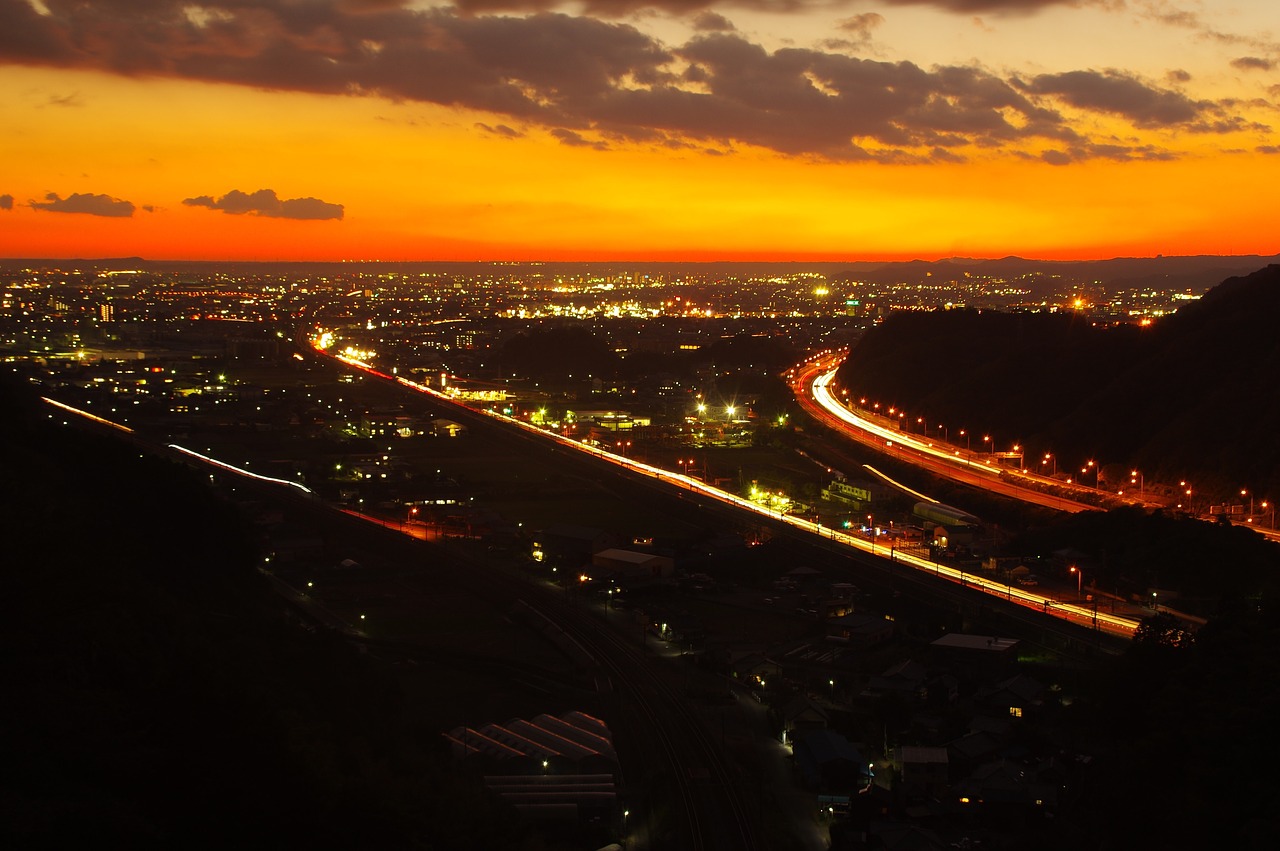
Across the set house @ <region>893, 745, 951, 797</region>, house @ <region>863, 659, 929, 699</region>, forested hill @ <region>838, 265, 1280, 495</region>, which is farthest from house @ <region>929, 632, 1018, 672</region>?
forested hill @ <region>838, 265, 1280, 495</region>

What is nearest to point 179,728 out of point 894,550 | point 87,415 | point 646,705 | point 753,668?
point 646,705

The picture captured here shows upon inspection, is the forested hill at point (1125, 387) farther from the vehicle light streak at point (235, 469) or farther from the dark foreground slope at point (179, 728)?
the dark foreground slope at point (179, 728)

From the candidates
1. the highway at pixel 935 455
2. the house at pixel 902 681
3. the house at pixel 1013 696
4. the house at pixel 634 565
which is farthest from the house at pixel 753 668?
the highway at pixel 935 455

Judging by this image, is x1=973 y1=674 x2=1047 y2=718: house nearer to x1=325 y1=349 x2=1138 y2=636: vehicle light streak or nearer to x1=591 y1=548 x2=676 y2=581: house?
x1=325 y1=349 x2=1138 y2=636: vehicle light streak

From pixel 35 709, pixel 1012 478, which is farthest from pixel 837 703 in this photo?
pixel 1012 478

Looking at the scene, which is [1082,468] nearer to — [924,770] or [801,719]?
[801,719]

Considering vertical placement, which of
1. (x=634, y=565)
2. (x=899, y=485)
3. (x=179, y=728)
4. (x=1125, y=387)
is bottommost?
(x=899, y=485)

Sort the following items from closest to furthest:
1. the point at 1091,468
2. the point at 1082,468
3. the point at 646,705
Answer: the point at 646,705
the point at 1091,468
the point at 1082,468
